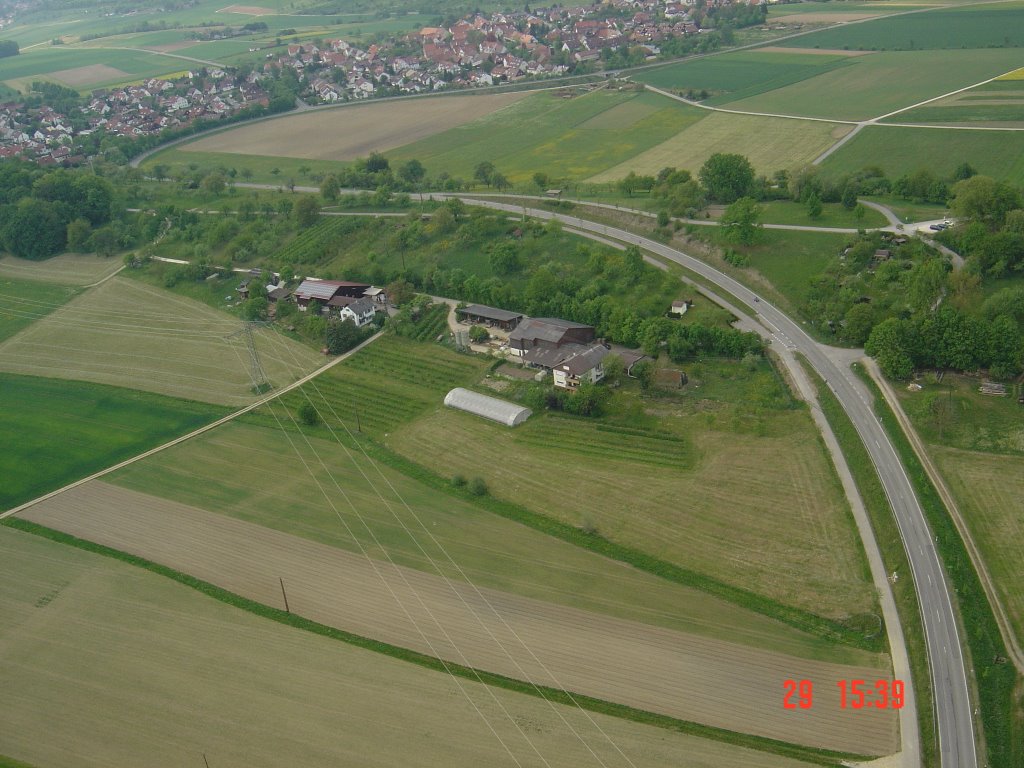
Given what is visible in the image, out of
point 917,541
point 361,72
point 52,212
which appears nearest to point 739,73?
point 361,72

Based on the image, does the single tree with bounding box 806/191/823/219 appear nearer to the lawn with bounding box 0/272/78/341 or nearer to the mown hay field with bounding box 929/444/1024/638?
the mown hay field with bounding box 929/444/1024/638

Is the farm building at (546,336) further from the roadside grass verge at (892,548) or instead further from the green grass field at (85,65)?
the green grass field at (85,65)

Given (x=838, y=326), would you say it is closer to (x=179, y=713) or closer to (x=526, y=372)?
(x=526, y=372)

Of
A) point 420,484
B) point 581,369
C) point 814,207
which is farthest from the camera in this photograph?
point 814,207

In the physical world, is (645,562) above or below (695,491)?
below

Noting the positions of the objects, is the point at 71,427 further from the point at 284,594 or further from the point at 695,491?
the point at 695,491

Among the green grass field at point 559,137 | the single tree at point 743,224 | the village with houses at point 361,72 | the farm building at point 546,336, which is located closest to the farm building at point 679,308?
the farm building at point 546,336
